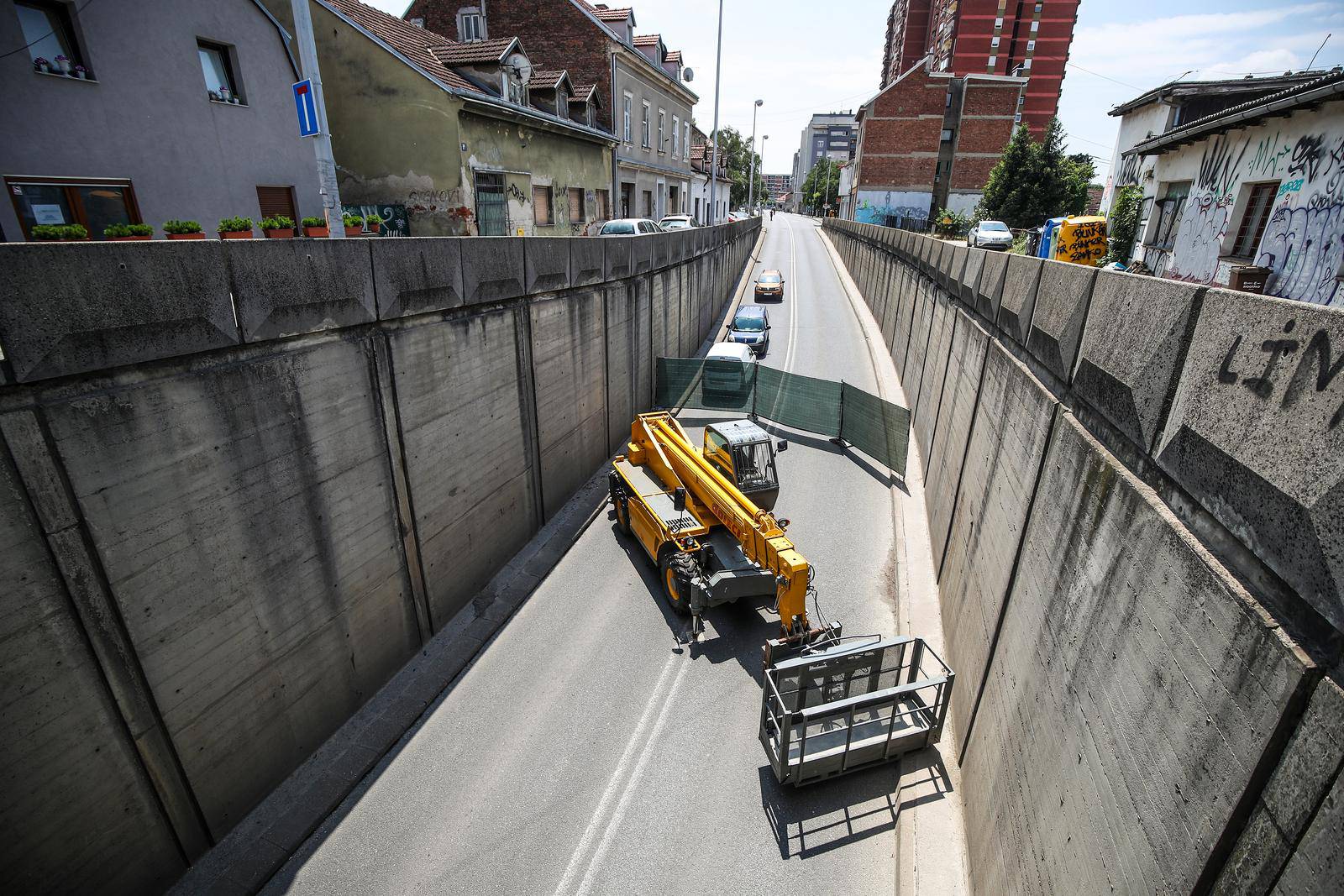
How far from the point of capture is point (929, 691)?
8102 millimetres

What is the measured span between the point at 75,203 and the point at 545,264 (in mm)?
9123

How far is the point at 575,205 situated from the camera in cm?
2783

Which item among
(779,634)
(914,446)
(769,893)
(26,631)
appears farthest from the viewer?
(914,446)

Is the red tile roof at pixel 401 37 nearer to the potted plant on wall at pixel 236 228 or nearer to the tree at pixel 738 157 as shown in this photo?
the potted plant on wall at pixel 236 228

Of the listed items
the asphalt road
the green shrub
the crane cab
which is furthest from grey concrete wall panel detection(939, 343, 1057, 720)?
the green shrub

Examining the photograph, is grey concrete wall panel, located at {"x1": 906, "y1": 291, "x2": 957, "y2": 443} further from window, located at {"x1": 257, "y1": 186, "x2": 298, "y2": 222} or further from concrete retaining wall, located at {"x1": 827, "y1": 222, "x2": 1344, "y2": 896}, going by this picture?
window, located at {"x1": 257, "y1": 186, "x2": 298, "y2": 222}

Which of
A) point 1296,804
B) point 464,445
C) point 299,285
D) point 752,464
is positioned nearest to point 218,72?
point 464,445

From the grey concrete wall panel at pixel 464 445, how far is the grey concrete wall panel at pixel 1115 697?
752 centimetres

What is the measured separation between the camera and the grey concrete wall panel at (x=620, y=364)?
50.8 feet

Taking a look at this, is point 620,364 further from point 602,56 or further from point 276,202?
point 602,56

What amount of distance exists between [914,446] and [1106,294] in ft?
39.3

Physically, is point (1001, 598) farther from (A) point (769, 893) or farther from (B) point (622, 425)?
(B) point (622, 425)

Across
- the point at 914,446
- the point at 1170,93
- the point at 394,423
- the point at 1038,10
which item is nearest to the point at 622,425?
the point at 914,446

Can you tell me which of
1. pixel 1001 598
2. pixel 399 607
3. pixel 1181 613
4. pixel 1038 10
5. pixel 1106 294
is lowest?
pixel 399 607
